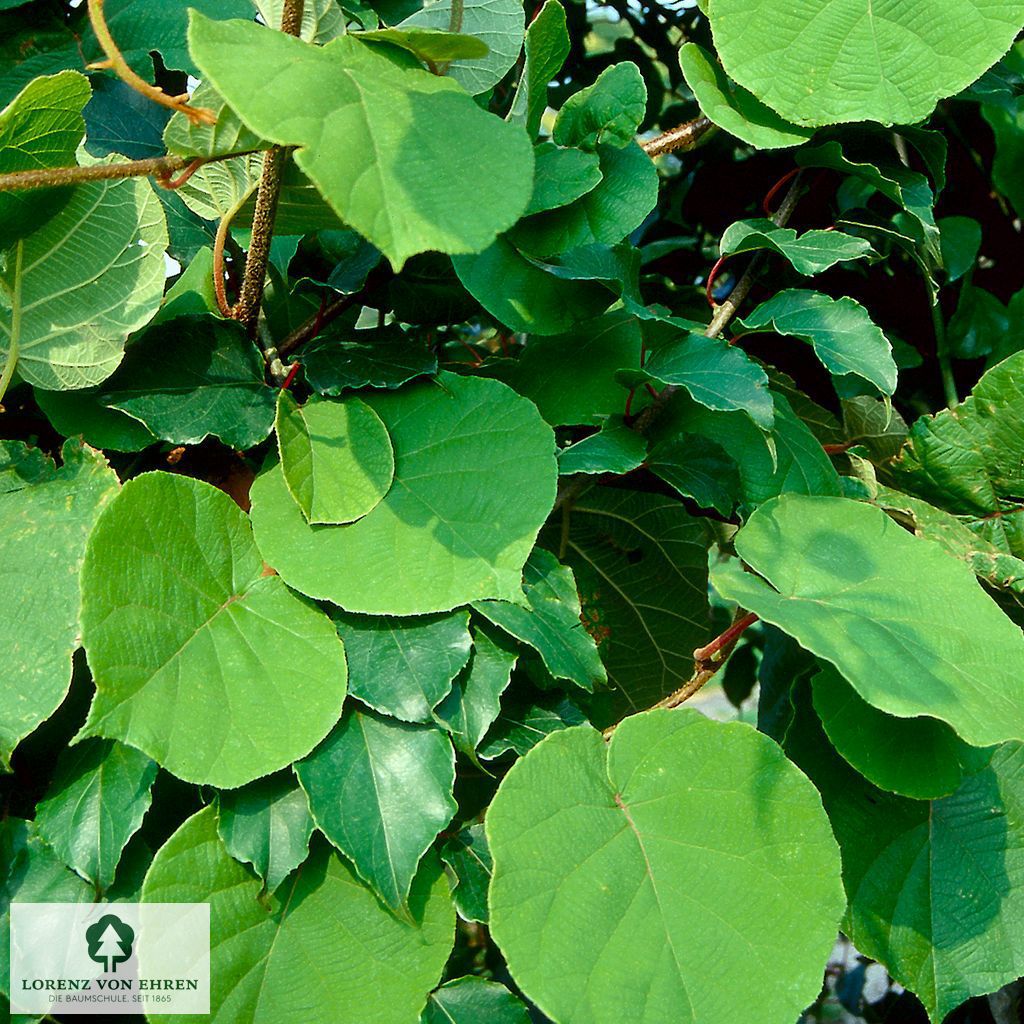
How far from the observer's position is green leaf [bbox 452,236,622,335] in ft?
2.03

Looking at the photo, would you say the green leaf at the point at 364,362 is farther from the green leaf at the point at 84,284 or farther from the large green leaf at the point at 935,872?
the large green leaf at the point at 935,872

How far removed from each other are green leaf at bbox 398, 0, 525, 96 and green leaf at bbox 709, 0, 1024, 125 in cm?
13

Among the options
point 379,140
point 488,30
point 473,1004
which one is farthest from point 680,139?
point 473,1004

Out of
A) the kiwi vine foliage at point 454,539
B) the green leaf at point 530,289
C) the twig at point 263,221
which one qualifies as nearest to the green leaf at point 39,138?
the kiwi vine foliage at point 454,539

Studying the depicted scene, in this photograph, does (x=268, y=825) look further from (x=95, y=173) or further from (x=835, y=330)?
(x=835, y=330)

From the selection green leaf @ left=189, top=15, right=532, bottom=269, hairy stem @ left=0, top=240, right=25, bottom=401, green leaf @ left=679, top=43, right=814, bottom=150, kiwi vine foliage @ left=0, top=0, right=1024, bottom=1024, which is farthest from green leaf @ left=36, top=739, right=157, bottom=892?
green leaf @ left=679, top=43, right=814, bottom=150

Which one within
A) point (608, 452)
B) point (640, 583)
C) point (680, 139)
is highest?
point (680, 139)

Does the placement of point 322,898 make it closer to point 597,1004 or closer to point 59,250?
point 597,1004

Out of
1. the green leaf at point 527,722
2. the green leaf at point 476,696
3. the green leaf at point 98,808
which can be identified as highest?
the green leaf at point 476,696

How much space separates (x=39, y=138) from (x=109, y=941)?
0.45 meters

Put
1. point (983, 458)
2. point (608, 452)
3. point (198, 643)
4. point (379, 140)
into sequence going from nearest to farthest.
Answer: point (379, 140) → point (198, 643) → point (608, 452) → point (983, 458)

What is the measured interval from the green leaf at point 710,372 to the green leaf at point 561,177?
0.33 ft

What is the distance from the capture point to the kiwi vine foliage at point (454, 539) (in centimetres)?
51

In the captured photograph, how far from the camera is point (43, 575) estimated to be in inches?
21.8
